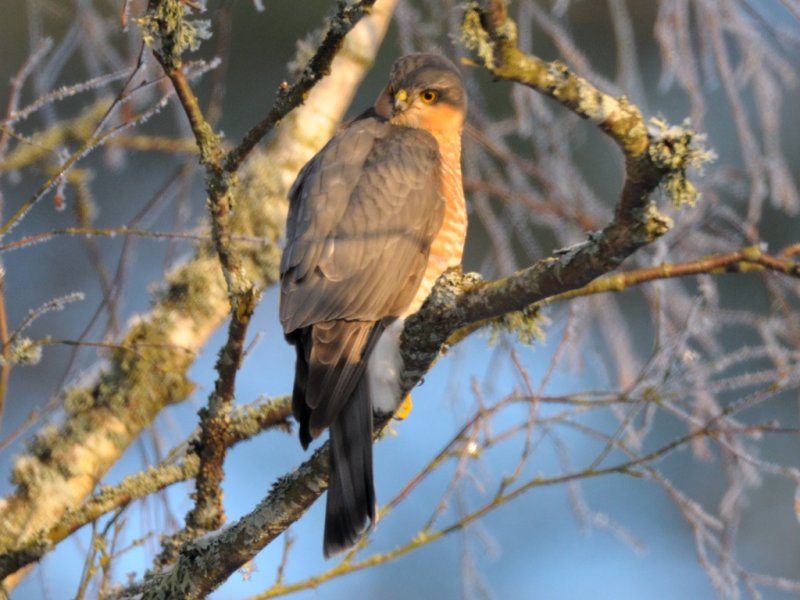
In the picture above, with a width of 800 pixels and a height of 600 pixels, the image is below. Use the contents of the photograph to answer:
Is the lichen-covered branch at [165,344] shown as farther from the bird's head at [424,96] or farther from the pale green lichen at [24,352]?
the bird's head at [424,96]

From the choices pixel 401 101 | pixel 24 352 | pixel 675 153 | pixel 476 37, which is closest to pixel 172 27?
pixel 476 37

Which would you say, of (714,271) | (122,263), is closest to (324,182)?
(122,263)

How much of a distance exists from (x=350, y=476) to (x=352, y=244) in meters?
0.67

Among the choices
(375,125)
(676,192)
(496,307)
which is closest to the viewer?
(676,192)

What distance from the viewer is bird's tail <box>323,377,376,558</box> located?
249 cm

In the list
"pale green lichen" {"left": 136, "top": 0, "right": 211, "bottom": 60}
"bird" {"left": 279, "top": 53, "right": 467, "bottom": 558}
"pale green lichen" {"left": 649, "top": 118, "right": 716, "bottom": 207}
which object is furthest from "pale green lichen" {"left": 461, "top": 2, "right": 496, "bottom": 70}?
"bird" {"left": 279, "top": 53, "right": 467, "bottom": 558}

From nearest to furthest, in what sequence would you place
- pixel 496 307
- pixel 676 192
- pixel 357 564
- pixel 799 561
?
pixel 676 192 → pixel 496 307 → pixel 357 564 → pixel 799 561

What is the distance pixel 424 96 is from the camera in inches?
139

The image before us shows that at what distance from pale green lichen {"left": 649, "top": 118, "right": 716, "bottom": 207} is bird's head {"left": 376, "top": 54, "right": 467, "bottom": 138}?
5.73ft

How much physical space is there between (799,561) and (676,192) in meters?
5.16

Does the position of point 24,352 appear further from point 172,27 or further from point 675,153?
point 675,153

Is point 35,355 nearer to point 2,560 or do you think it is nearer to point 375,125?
point 2,560

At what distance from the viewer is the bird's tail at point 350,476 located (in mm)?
2490

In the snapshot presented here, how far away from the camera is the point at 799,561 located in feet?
20.7
